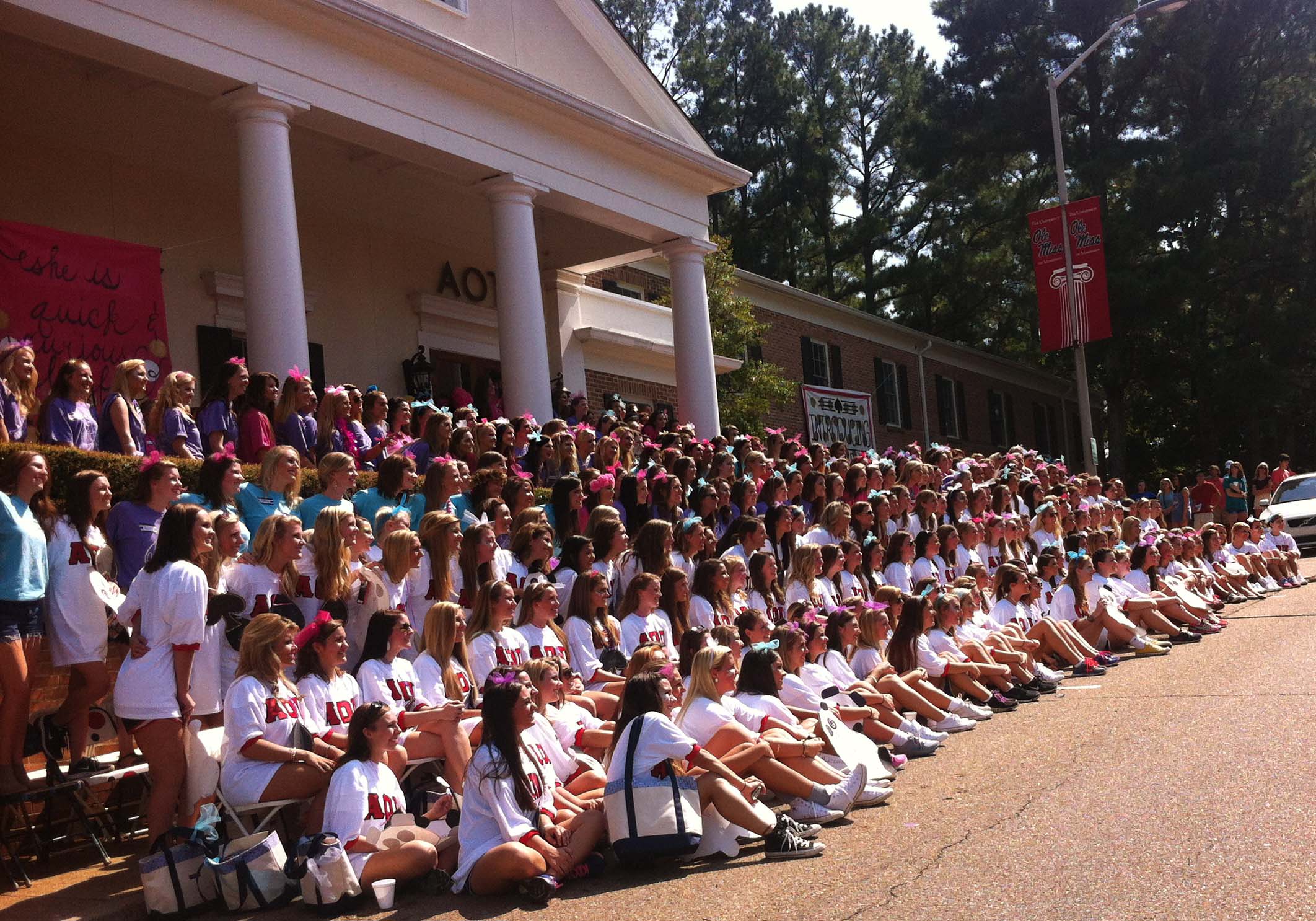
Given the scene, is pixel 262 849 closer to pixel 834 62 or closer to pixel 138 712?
pixel 138 712

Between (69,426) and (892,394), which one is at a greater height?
(892,394)

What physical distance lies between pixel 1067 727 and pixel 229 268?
12.3 m

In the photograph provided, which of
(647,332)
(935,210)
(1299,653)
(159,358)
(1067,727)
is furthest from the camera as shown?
(935,210)

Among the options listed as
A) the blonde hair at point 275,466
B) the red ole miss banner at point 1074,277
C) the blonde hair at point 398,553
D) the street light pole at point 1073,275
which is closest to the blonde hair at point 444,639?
the blonde hair at point 398,553

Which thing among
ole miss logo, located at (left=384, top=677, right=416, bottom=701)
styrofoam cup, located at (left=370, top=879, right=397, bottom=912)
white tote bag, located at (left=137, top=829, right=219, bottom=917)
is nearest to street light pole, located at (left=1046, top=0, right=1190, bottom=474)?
ole miss logo, located at (left=384, top=677, right=416, bottom=701)

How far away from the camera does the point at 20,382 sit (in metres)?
9.36

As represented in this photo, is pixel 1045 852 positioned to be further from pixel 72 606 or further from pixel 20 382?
pixel 20 382

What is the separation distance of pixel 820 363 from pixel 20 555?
30.3 meters

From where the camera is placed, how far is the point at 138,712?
674 centimetres

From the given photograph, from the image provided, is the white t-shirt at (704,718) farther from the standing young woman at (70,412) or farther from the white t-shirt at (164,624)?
the standing young woman at (70,412)

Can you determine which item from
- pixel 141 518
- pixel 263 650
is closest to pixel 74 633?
pixel 141 518

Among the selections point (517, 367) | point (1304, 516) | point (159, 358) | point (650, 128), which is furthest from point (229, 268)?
point (1304, 516)

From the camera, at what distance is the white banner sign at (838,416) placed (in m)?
30.8

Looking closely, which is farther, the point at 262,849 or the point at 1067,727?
the point at 1067,727
